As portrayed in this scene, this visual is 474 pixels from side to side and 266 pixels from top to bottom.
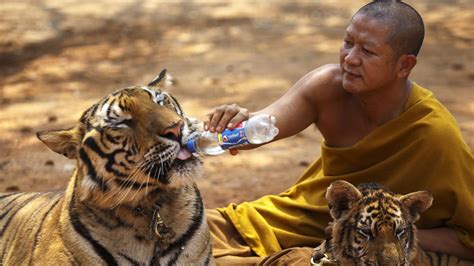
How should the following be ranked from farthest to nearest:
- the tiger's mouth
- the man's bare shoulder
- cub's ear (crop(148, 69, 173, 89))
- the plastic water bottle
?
the man's bare shoulder → cub's ear (crop(148, 69, 173, 89)) → the plastic water bottle → the tiger's mouth

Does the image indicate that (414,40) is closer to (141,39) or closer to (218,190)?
(218,190)

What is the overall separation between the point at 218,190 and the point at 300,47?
14.2 ft

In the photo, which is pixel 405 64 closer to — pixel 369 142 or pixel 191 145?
pixel 369 142

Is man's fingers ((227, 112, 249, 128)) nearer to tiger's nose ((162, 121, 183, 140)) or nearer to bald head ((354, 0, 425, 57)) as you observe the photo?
tiger's nose ((162, 121, 183, 140))

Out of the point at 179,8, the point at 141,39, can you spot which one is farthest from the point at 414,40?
the point at 179,8

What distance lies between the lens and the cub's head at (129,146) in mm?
3631

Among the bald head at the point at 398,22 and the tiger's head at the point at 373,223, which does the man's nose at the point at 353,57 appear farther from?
the tiger's head at the point at 373,223

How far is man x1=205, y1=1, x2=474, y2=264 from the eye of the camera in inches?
169

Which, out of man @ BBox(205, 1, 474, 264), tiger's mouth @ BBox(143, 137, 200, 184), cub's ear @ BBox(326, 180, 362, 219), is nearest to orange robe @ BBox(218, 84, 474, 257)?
man @ BBox(205, 1, 474, 264)

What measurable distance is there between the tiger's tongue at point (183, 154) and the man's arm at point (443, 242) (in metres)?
1.36

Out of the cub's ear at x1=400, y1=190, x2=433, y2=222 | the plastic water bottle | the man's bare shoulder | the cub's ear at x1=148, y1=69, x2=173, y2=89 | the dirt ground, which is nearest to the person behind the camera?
the plastic water bottle

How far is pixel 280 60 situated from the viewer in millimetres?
9867

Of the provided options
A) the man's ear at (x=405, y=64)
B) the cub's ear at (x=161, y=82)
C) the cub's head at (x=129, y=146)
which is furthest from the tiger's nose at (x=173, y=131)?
the man's ear at (x=405, y=64)

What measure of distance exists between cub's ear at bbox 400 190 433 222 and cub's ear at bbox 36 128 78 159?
4.99 ft
